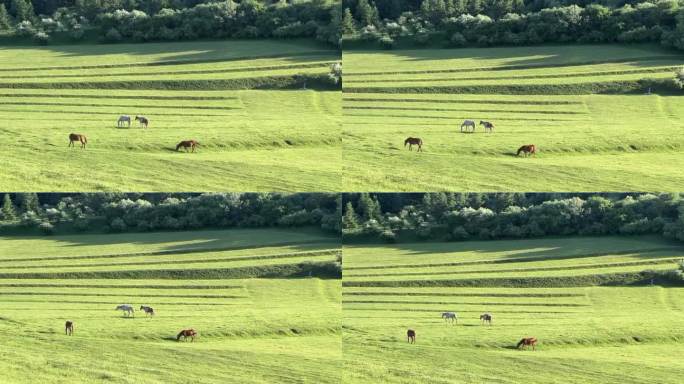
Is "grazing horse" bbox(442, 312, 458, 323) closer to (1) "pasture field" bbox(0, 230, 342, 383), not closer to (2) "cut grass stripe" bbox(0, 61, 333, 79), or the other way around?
(1) "pasture field" bbox(0, 230, 342, 383)

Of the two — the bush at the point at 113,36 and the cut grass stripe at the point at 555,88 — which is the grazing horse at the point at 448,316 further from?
the bush at the point at 113,36

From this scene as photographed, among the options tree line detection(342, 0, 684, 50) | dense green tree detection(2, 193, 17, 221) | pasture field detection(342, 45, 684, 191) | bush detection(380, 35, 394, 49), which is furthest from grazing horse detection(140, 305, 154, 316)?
bush detection(380, 35, 394, 49)

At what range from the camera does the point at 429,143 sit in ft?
241

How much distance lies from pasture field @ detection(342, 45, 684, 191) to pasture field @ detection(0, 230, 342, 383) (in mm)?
8114

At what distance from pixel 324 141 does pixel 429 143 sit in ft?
22.5

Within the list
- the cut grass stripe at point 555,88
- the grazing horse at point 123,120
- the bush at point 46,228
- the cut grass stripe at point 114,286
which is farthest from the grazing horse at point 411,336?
the bush at point 46,228

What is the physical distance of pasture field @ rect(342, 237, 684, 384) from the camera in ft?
216

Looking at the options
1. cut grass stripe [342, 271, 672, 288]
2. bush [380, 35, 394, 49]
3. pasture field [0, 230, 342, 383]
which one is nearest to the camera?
pasture field [0, 230, 342, 383]

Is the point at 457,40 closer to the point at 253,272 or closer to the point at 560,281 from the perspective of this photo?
the point at 560,281

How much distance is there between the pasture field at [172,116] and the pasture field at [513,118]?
2.58 metres

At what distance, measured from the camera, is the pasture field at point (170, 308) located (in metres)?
64.7

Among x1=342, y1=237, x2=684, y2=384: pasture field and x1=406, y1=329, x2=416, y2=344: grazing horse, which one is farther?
x1=406, y1=329, x2=416, y2=344: grazing horse

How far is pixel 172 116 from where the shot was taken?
75500mm

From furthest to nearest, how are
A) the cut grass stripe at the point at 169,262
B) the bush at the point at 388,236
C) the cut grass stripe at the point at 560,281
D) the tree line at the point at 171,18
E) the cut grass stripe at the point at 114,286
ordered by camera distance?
the tree line at the point at 171,18 < the cut grass stripe at the point at 560,281 < the bush at the point at 388,236 < the cut grass stripe at the point at 114,286 < the cut grass stripe at the point at 169,262
